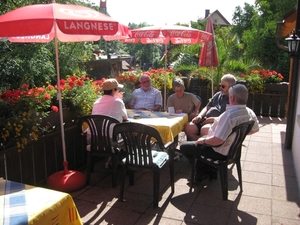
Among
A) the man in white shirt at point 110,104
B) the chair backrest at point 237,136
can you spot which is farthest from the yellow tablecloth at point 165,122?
the chair backrest at point 237,136

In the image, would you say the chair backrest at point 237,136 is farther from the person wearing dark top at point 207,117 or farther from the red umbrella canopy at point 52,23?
the red umbrella canopy at point 52,23

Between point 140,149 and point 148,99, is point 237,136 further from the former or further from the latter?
point 148,99

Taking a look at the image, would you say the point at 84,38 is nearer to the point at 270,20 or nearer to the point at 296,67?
the point at 296,67

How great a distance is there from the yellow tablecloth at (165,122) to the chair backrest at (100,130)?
56 centimetres

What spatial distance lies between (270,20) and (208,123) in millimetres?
14655

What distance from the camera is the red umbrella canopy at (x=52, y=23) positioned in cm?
280

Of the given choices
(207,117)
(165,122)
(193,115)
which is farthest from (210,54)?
(165,122)

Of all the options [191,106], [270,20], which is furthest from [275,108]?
[270,20]

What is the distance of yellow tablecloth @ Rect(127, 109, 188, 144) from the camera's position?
12.7 ft

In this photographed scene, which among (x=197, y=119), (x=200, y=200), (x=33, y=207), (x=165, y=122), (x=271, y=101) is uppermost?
(x=33, y=207)

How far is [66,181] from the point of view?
3656 mm

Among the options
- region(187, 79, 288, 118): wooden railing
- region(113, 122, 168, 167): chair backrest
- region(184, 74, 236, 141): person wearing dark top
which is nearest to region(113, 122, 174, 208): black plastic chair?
region(113, 122, 168, 167): chair backrest

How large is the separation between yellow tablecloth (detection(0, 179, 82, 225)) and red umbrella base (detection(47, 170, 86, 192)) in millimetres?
1774

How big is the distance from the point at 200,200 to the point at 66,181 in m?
1.56
